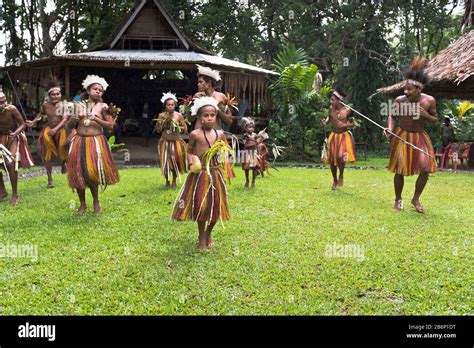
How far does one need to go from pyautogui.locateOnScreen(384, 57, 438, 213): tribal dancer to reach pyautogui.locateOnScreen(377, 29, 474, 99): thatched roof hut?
4.27m

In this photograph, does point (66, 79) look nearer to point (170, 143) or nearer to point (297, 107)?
point (297, 107)

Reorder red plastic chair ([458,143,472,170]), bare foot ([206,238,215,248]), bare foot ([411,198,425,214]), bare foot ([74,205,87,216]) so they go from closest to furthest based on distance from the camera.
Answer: bare foot ([206,238,215,248]) → bare foot ([74,205,87,216]) → bare foot ([411,198,425,214]) → red plastic chair ([458,143,472,170])

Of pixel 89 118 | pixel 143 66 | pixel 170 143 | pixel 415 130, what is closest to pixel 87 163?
pixel 89 118

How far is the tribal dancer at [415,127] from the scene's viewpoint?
233 inches

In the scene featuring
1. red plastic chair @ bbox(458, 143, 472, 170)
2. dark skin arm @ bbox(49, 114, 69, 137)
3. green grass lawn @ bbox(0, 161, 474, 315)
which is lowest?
green grass lawn @ bbox(0, 161, 474, 315)

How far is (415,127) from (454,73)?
549cm

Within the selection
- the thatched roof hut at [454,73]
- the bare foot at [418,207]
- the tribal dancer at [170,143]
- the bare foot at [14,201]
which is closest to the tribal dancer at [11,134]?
the bare foot at [14,201]

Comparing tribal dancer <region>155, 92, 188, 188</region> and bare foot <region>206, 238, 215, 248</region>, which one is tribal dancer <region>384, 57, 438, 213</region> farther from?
tribal dancer <region>155, 92, 188, 188</region>

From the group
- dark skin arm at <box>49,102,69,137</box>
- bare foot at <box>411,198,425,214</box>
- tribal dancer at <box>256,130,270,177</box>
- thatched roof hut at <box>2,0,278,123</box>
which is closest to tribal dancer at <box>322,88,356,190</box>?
tribal dancer at <box>256,130,270,177</box>

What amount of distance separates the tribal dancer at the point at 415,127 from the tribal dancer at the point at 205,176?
114 inches

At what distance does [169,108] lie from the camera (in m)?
7.86

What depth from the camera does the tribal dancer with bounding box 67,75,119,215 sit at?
18.1 feet

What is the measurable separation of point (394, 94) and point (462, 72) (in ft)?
12.3
